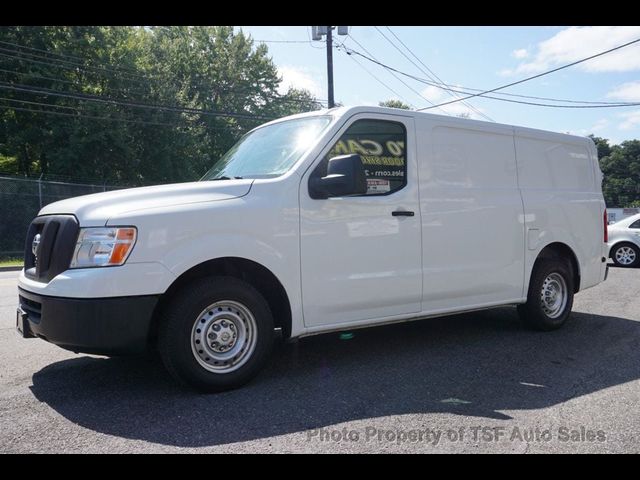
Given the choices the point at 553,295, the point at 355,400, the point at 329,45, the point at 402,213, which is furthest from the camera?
the point at 329,45

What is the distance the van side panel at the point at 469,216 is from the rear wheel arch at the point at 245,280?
1416mm

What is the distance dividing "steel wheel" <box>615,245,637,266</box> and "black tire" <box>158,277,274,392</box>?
13012 mm

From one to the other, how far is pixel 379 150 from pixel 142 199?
211cm

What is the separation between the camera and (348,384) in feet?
13.6

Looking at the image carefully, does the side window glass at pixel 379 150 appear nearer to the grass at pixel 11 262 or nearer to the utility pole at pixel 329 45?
the grass at pixel 11 262

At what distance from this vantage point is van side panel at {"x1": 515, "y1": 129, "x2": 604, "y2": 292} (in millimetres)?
5875

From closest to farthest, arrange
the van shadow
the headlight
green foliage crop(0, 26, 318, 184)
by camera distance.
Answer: the van shadow
the headlight
green foliage crop(0, 26, 318, 184)

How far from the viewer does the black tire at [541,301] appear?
5.92 meters

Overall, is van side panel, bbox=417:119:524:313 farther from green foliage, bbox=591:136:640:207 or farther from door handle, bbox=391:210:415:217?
green foliage, bbox=591:136:640:207

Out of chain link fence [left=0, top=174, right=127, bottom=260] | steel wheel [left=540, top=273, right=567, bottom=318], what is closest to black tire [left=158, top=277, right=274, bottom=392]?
steel wheel [left=540, top=273, right=567, bottom=318]

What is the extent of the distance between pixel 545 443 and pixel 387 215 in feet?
7.23

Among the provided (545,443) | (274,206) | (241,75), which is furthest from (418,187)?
(241,75)

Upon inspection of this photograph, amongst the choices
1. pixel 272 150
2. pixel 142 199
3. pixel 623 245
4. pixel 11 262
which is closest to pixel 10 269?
pixel 11 262

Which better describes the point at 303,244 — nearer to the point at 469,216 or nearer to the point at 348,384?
the point at 348,384
